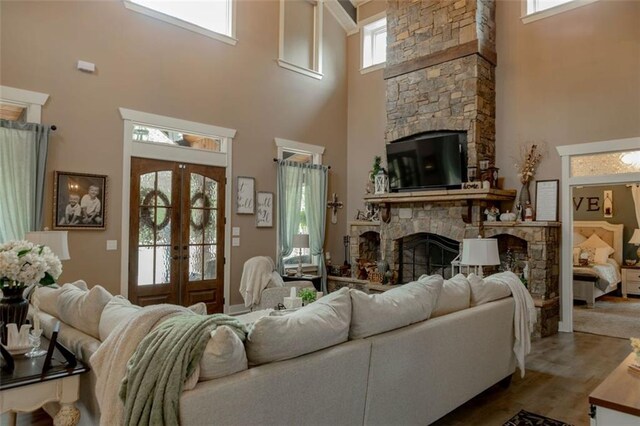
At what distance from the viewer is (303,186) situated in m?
7.41

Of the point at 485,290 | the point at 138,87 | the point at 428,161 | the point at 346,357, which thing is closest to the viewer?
the point at 346,357

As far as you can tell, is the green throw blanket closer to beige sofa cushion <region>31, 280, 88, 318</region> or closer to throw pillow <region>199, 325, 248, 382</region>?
throw pillow <region>199, 325, 248, 382</region>

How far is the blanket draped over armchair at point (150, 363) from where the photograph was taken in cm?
152

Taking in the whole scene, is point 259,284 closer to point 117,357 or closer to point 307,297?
point 307,297

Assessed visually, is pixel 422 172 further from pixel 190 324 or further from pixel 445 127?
pixel 190 324

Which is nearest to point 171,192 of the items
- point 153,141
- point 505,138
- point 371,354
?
point 153,141

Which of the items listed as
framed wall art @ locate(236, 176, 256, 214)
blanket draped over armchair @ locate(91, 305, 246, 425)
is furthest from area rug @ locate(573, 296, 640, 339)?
blanket draped over armchair @ locate(91, 305, 246, 425)

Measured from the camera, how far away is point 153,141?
5.66 metres

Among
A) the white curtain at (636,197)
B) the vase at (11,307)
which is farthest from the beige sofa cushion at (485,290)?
the white curtain at (636,197)

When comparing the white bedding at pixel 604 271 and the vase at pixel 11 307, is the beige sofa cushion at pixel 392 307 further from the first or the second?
the white bedding at pixel 604 271

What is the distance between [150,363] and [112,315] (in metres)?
0.69

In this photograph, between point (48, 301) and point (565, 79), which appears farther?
point (565, 79)

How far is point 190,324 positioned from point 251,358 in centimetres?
33

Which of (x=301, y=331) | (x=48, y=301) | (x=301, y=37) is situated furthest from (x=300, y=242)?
(x=301, y=331)
